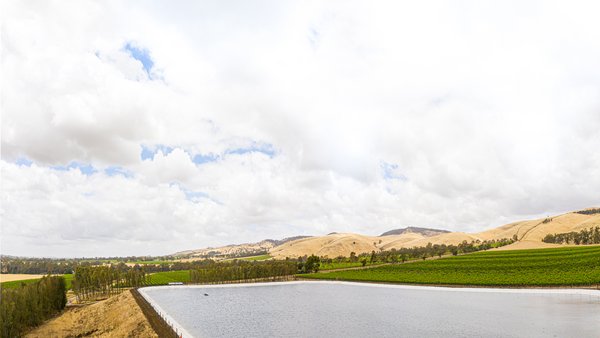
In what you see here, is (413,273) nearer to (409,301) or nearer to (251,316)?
(409,301)

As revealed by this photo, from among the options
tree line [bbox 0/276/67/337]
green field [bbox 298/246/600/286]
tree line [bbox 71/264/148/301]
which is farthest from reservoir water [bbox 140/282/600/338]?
tree line [bbox 71/264/148/301]

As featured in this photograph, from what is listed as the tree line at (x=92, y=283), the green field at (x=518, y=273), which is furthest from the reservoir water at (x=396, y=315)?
the tree line at (x=92, y=283)

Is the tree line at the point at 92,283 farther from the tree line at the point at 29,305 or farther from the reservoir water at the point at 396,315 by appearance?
the reservoir water at the point at 396,315

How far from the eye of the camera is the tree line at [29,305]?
83.2m

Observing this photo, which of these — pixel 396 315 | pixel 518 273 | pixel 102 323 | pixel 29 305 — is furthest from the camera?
pixel 518 273

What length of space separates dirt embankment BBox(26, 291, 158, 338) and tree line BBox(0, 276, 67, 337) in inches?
117

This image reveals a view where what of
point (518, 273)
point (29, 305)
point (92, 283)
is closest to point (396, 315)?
point (29, 305)

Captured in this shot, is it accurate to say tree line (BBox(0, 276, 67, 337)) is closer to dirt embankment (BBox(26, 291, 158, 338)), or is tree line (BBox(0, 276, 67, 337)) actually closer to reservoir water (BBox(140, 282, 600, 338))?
dirt embankment (BBox(26, 291, 158, 338))

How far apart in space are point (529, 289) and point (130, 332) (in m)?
123

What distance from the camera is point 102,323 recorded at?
103 m

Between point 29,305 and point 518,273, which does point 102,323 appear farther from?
point 518,273

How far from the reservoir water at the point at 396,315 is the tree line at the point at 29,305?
31.7 metres

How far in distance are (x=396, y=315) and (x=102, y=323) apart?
2909 inches

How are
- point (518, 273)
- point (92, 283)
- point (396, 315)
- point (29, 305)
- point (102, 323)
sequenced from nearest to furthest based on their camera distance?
point (396, 315) → point (29, 305) → point (102, 323) → point (518, 273) → point (92, 283)
